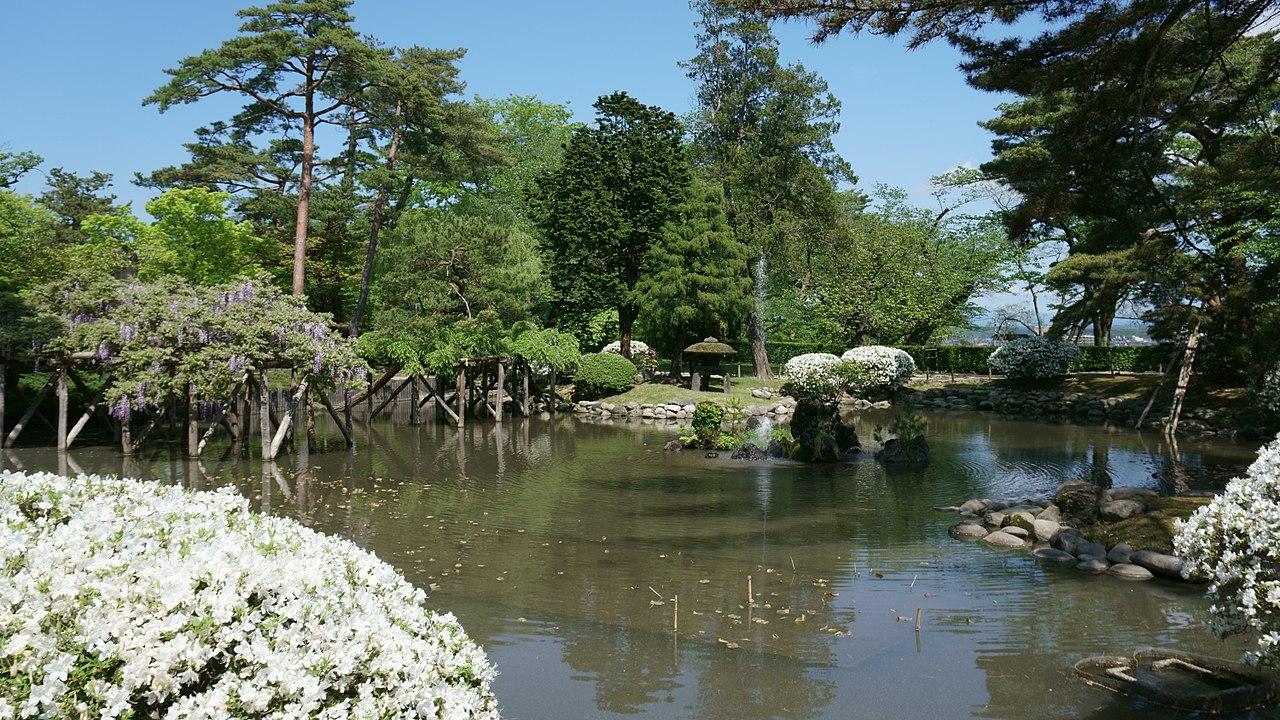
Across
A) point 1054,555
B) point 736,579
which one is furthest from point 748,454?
point 736,579

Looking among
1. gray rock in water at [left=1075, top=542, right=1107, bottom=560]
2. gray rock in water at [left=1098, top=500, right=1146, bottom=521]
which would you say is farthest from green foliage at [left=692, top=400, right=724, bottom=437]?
gray rock in water at [left=1075, top=542, right=1107, bottom=560]

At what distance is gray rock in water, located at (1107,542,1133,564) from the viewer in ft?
33.8

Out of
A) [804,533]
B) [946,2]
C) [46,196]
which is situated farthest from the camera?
[46,196]

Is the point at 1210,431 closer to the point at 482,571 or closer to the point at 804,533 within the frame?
the point at 804,533

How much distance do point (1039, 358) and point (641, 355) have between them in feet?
49.6

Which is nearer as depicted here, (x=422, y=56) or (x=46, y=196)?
(x=422, y=56)

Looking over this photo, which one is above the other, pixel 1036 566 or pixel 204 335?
pixel 204 335

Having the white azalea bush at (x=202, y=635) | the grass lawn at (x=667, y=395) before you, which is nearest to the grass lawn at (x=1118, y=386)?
the grass lawn at (x=667, y=395)

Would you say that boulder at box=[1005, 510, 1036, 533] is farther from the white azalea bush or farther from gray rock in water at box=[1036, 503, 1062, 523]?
the white azalea bush

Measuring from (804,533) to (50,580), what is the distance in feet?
33.7

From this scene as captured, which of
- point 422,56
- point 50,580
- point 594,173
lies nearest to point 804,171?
point 594,173

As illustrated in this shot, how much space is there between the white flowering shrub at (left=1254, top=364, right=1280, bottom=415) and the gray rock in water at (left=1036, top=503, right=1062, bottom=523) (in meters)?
12.5

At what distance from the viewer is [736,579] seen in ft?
32.3

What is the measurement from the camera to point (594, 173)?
35.2m
